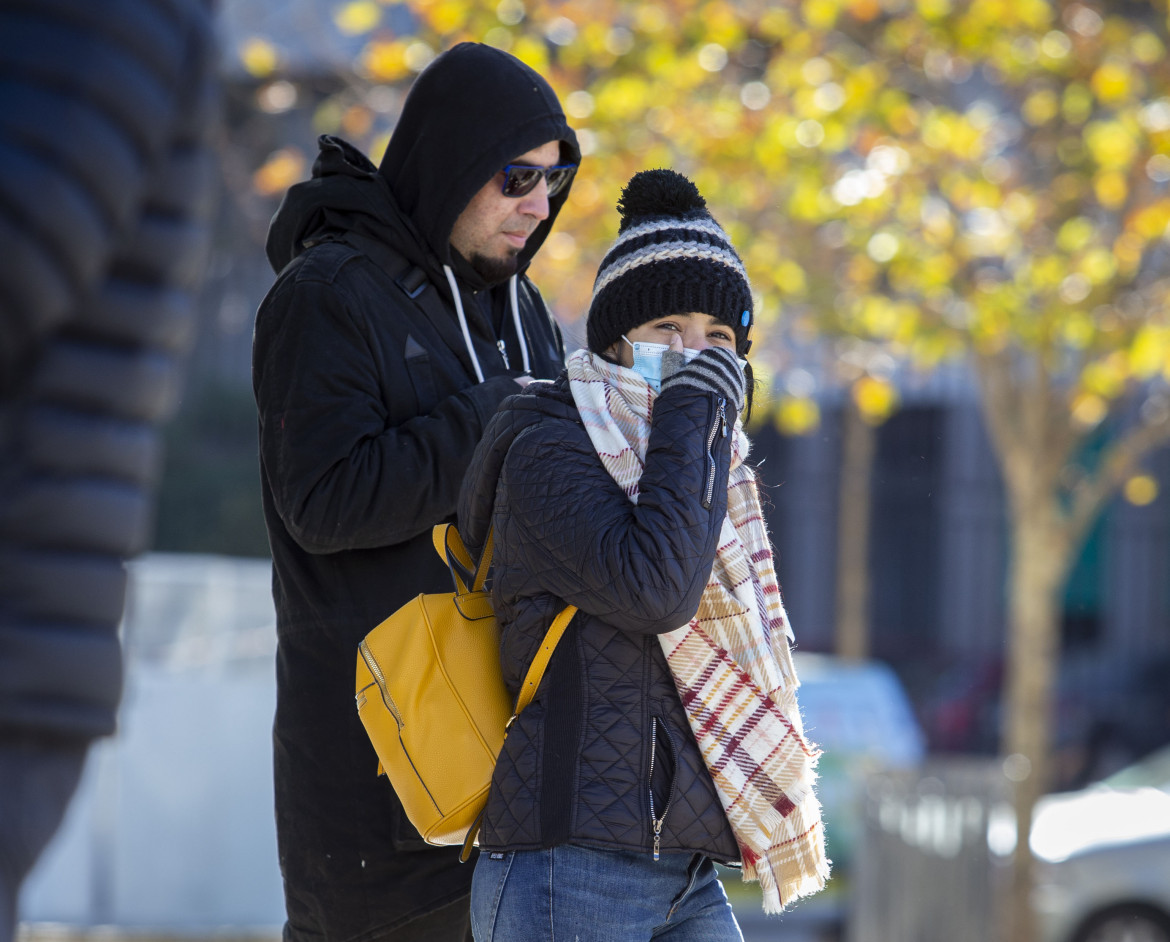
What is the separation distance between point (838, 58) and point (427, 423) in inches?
189

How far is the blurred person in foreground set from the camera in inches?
45.1

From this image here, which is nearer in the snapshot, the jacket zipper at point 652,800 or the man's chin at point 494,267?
the jacket zipper at point 652,800

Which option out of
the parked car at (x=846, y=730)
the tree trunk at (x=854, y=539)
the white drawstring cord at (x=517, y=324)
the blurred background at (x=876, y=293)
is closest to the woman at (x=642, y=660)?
the white drawstring cord at (x=517, y=324)

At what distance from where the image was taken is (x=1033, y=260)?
659 cm

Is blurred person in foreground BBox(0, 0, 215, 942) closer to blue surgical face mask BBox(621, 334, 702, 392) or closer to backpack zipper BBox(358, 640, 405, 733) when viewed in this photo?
backpack zipper BBox(358, 640, 405, 733)

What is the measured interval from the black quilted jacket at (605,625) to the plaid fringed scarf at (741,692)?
0.03 m

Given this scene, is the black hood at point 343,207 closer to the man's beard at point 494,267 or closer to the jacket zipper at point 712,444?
the man's beard at point 494,267

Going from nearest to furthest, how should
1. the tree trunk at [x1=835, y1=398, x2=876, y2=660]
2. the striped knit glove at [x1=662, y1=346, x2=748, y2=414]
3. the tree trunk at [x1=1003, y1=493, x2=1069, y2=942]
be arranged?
the striped knit glove at [x1=662, y1=346, x2=748, y2=414]
the tree trunk at [x1=1003, y1=493, x2=1069, y2=942]
the tree trunk at [x1=835, y1=398, x2=876, y2=660]

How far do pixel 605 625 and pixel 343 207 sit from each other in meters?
0.98

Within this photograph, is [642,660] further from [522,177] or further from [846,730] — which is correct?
[846,730]

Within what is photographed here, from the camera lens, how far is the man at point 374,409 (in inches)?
95.0

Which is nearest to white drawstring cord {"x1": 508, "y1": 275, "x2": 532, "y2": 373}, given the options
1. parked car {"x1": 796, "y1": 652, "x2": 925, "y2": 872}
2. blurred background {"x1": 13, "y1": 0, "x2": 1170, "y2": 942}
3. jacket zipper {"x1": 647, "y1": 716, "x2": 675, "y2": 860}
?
jacket zipper {"x1": 647, "y1": 716, "x2": 675, "y2": 860}

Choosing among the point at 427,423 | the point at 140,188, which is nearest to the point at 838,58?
the point at 427,423

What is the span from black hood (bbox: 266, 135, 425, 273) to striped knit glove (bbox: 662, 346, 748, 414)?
68 cm
